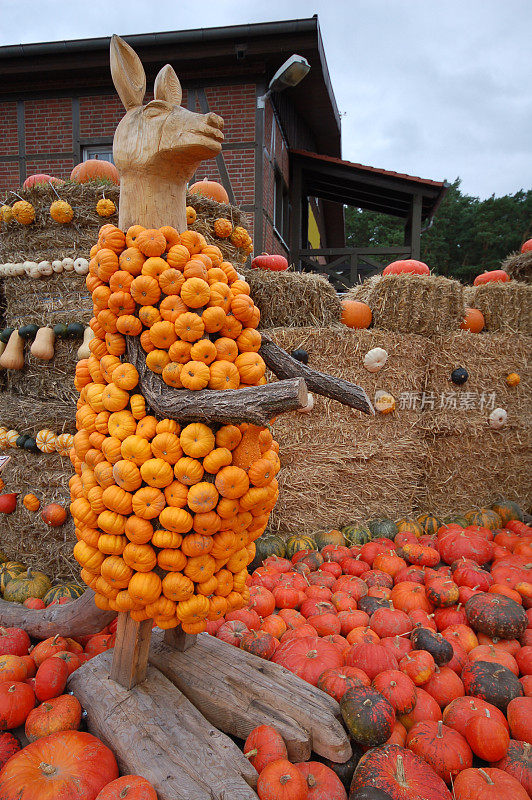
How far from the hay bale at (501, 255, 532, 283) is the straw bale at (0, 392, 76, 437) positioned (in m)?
6.40

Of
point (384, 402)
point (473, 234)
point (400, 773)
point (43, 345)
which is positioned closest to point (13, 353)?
point (43, 345)

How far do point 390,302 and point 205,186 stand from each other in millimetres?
2478

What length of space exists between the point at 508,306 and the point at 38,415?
535cm

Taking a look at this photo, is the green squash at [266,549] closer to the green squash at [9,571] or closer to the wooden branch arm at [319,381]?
the green squash at [9,571]

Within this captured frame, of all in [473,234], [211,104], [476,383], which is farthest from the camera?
[473,234]

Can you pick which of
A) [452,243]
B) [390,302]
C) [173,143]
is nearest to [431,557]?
[390,302]

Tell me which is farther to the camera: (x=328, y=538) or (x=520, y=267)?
(x=520, y=267)

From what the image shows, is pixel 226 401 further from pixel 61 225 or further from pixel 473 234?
pixel 473 234

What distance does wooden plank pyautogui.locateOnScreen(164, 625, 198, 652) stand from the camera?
7.22 feet

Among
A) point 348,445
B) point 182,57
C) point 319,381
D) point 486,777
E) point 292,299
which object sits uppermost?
point 182,57

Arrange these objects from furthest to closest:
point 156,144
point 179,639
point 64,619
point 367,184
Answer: point 367,184 → point 64,619 → point 179,639 → point 156,144

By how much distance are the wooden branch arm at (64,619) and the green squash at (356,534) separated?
253 cm

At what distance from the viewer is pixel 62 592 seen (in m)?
3.12

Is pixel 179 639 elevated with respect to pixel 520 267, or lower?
lower
